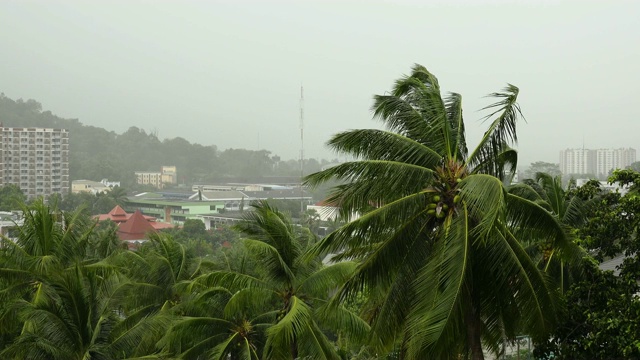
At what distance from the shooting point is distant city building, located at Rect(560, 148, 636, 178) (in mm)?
126062

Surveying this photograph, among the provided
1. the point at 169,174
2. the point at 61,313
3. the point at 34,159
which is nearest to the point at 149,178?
the point at 169,174

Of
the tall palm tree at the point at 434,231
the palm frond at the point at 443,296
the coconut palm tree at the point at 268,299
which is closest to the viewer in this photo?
the palm frond at the point at 443,296

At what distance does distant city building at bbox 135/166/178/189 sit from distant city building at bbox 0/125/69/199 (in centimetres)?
2723

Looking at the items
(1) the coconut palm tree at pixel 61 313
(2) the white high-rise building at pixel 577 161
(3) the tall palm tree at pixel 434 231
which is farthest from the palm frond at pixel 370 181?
(2) the white high-rise building at pixel 577 161

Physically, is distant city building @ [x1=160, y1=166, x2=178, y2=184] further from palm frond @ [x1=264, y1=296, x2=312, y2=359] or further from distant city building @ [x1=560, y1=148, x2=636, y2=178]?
palm frond @ [x1=264, y1=296, x2=312, y2=359]

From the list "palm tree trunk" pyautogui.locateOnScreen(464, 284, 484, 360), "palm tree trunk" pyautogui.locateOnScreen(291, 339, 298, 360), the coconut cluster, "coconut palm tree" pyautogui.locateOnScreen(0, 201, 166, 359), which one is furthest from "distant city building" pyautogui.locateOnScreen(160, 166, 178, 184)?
the coconut cluster

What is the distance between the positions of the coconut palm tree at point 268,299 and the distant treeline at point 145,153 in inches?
4632

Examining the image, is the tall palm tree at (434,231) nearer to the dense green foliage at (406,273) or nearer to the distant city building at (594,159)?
the dense green foliage at (406,273)

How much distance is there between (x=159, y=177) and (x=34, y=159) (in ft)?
137

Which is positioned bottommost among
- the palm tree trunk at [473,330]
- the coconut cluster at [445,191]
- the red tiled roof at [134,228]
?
the red tiled roof at [134,228]

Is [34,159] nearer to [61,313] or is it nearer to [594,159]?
[594,159]

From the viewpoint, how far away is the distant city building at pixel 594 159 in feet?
414

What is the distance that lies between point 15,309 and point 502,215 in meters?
6.46

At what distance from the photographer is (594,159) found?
13050cm
